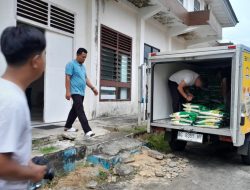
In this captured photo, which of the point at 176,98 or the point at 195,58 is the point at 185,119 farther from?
the point at 195,58

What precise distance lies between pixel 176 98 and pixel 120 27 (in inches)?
188

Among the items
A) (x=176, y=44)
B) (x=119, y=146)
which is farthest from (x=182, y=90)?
(x=176, y=44)

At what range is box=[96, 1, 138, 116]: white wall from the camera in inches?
396

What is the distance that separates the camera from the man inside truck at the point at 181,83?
707cm

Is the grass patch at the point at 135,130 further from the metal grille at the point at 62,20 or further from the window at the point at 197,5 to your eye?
the window at the point at 197,5

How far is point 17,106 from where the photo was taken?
4.86 ft

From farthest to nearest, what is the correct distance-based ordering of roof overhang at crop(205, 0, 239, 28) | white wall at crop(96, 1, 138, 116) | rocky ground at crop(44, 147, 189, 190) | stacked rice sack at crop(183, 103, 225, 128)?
roof overhang at crop(205, 0, 239, 28) < white wall at crop(96, 1, 138, 116) < stacked rice sack at crop(183, 103, 225, 128) < rocky ground at crop(44, 147, 189, 190)

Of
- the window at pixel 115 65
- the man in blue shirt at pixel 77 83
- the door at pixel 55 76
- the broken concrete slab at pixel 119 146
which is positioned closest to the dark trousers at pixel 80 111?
the man in blue shirt at pixel 77 83

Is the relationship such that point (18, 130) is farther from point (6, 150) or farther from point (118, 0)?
point (118, 0)

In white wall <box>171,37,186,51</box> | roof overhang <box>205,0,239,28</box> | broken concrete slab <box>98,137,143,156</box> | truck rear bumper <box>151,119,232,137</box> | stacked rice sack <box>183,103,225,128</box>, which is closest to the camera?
truck rear bumper <box>151,119,232,137</box>

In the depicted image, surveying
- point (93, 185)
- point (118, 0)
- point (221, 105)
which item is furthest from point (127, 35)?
point (93, 185)

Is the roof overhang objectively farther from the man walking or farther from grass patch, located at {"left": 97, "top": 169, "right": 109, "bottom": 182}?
the man walking

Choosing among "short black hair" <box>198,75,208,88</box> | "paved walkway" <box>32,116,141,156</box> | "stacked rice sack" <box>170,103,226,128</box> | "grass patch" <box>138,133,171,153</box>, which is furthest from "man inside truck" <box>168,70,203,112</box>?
"paved walkway" <box>32,116,141,156</box>

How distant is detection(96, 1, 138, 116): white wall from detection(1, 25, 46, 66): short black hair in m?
8.02
